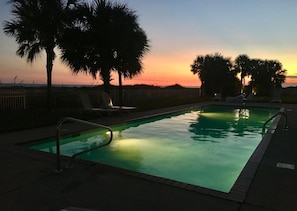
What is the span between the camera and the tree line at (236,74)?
98.1 ft

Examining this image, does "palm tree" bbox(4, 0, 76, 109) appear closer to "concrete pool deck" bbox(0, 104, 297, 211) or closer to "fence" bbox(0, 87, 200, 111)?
"fence" bbox(0, 87, 200, 111)

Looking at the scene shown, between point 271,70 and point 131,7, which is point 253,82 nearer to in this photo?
point 271,70

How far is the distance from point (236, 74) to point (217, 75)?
3.38 m

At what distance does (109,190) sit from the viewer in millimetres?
3324

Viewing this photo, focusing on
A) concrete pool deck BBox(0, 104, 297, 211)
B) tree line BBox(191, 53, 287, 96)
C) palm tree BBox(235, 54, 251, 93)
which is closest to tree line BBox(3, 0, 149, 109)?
concrete pool deck BBox(0, 104, 297, 211)

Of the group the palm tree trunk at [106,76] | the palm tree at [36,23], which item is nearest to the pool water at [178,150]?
the palm tree trunk at [106,76]

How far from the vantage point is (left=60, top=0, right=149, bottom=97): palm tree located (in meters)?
12.4

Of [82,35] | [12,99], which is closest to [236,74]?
[82,35]

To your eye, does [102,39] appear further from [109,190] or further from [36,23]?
[109,190]

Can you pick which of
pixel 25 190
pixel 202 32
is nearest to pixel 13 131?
pixel 25 190

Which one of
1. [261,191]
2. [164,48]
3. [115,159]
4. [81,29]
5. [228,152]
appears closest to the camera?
[261,191]

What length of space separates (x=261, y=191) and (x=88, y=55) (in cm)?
1082

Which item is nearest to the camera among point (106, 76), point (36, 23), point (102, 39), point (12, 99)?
point (36, 23)

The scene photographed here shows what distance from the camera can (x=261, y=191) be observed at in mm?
3289
